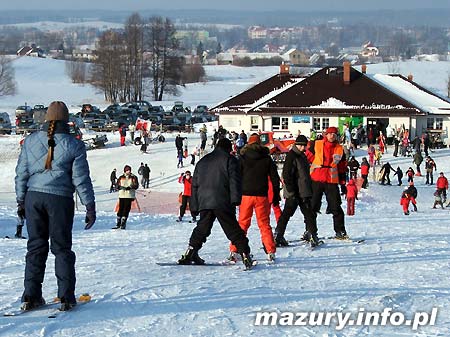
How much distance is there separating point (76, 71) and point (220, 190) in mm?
106501

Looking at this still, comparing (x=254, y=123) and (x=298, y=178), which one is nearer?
(x=298, y=178)

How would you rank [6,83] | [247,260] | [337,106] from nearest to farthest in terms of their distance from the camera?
[247,260] < [337,106] < [6,83]

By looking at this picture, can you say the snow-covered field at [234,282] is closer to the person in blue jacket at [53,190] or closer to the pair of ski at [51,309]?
the pair of ski at [51,309]

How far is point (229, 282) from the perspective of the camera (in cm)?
802

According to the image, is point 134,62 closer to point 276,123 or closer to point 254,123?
point 254,123

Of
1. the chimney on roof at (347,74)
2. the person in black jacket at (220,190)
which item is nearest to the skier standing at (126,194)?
the person in black jacket at (220,190)

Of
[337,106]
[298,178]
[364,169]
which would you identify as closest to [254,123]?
[337,106]

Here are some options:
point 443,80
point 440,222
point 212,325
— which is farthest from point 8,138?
point 443,80

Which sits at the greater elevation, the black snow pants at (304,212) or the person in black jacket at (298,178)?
the person in black jacket at (298,178)

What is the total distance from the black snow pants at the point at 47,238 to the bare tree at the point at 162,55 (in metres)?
76.8

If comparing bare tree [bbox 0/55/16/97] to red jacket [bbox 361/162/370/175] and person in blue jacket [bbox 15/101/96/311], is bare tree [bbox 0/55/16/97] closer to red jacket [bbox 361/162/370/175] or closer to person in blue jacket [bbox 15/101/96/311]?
red jacket [bbox 361/162/370/175]

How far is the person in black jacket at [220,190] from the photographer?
8.40 meters

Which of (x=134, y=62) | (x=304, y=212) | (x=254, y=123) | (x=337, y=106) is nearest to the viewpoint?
(x=304, y=212)

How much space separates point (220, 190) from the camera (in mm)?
8461
